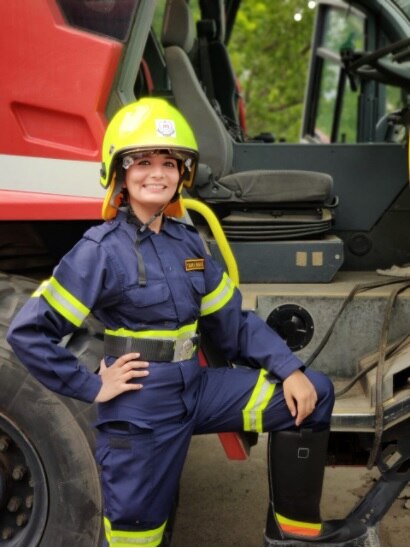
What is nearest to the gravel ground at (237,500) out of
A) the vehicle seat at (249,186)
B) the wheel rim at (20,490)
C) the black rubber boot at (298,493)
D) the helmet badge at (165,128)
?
the black rubber boot at (298,493)

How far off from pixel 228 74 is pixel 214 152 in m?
1.92

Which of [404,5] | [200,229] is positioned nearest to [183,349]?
[200,229]

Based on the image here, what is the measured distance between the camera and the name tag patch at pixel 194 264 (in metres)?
2.68

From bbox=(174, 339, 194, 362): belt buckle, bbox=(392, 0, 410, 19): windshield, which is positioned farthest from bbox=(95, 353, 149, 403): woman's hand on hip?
bbox=(392, 0, 410, 19): windshield

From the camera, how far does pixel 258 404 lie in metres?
2.77

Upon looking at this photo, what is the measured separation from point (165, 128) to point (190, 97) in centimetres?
130

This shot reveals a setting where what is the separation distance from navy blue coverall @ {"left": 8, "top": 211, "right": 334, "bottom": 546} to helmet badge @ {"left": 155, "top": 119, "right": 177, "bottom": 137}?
0.88 ft

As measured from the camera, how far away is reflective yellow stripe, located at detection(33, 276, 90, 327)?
2496 mm

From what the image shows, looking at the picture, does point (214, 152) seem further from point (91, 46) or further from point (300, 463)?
point (300, 463)

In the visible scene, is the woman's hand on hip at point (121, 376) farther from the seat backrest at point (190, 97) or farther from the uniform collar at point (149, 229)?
the seat backrest at point (190, 97)

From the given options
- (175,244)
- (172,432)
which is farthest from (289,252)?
(172,432)

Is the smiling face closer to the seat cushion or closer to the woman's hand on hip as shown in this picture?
the woman's hand on hip

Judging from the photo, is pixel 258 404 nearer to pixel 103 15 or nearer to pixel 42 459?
pixel 42 459

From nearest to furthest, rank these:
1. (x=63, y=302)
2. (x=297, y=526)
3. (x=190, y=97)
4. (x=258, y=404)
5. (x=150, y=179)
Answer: (x=63, y=302) → (x=150, y=179) → (x=258, y=404) → (x=297, y=526) → (x=190, y=97)
